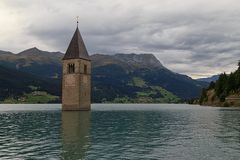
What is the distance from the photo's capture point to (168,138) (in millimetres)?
38562

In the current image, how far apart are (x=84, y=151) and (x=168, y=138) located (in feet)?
42.1

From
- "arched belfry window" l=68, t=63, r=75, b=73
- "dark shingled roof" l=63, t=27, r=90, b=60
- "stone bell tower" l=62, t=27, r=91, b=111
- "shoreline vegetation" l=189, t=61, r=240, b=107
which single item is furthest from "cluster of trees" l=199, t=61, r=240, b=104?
"arched belfry window" l=68, t=63, r=75, b=73

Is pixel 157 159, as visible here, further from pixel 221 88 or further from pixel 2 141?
pixel 221 88

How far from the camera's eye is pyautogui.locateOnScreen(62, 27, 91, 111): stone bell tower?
116312 millimetres

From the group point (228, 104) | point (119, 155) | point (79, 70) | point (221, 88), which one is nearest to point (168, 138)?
point (119, 155)

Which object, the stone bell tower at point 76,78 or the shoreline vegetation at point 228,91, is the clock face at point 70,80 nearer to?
the stone bell tower at point 76,78

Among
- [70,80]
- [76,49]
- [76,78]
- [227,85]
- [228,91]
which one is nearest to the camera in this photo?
[76,78]

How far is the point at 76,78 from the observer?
384 feet

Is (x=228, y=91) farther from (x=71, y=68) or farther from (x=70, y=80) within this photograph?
(x=70, y=80)

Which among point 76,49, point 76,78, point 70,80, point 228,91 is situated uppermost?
point 76,49

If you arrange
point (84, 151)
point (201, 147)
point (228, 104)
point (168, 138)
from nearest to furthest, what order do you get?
point (84, 151) < point (201, 147) < point (168, 138) < point (228, 104)

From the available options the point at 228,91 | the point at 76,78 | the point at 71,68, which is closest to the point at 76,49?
the point at 71,68

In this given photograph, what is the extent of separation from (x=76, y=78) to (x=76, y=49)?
34.5 ft

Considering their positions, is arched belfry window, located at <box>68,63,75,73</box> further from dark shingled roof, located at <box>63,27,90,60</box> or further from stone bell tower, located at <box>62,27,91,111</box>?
dark shingled roof, located at <box>63,27,90,60</box>
